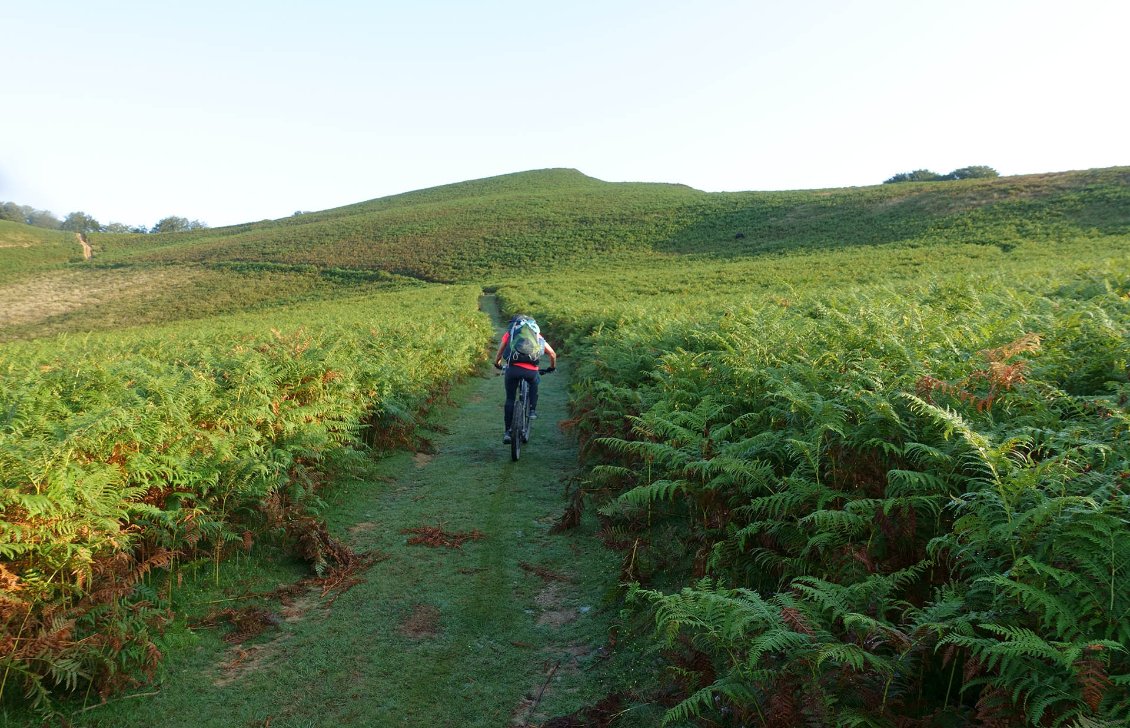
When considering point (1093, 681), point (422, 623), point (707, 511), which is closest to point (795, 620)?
point (1093, 681)

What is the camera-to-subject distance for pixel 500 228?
3319 inches

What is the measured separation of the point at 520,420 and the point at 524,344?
4.08 feet

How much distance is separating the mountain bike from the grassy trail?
6.03 ft

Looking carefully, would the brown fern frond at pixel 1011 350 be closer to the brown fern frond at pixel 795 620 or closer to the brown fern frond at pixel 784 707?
the brown fern frond at pixel 795 620

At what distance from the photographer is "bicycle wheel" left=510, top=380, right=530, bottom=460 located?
10625mm

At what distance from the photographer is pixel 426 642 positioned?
542 cm

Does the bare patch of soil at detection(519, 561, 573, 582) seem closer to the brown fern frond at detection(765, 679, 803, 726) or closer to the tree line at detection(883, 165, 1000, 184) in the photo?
the brown fern frond at detection(765, 679, 803, 726)

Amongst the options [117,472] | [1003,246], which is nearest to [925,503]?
[117,472]

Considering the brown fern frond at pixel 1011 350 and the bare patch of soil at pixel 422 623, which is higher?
the brown fern frond at pixel 1011 350

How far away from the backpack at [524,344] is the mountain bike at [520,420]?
0.41 metres

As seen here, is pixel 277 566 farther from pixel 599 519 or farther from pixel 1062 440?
pixel 1062 440

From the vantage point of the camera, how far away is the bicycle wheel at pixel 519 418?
418 inches

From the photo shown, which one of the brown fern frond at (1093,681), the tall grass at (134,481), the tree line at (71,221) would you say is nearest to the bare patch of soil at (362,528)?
the tall grass at (134,481)

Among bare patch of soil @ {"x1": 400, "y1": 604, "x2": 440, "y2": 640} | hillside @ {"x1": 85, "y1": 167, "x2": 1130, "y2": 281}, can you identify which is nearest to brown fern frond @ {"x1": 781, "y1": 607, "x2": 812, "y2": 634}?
bare patch of soil @ {"x1": 400, "y1": 604, "x2": 440, "y2": 640}
